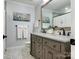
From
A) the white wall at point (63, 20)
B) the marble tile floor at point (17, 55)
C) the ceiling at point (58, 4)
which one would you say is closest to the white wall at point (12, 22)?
the marble tile floor at point (17, 55)

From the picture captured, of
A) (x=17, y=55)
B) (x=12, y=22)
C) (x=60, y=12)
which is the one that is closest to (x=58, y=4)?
(x=60, y=12)

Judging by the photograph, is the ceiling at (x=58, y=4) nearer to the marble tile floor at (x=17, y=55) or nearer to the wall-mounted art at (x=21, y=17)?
the wall-mounted art at (x=21, y=17)

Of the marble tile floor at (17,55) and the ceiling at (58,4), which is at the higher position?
the ceiling at (58,4)

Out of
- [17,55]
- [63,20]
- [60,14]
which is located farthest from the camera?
[17,55]

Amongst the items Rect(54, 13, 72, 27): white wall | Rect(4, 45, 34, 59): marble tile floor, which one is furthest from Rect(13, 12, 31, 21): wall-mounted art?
Rect(54, 13, 72, 27): white wall

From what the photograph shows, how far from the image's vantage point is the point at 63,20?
2.08m

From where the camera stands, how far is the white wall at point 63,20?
6.18ft

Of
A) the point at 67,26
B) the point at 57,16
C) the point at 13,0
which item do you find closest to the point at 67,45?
the point at 67,26

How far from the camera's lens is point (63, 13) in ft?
6.98

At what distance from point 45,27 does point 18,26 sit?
1.76 m

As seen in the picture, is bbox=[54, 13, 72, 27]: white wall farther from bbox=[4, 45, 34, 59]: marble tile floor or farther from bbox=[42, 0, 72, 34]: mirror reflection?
bbox=[4, 45, 34, 59]: marble tile floor

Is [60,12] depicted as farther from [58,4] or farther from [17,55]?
[17,55]

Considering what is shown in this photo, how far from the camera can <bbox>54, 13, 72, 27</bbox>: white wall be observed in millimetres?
1882

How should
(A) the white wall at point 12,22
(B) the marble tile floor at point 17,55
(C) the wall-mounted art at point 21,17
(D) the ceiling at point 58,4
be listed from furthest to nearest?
1. (C) the wall-mounted art at point 21,17
2. (A) the white wall at point 12,22
3. (B) the marble tile floor at point 17,55
4. (D) the ceiling at point 58,4
